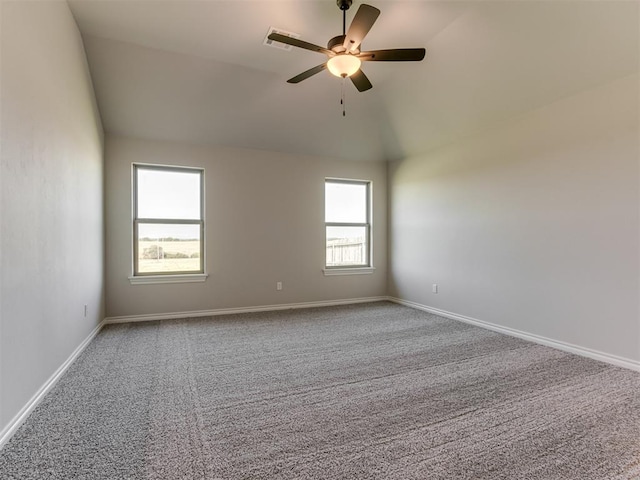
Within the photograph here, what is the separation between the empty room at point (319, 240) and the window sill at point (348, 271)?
0.04m

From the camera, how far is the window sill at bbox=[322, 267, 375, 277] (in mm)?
5332

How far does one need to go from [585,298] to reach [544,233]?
0.73m

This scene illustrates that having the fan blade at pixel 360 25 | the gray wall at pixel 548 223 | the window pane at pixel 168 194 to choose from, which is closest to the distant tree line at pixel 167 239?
the window pane at pixel 168 194

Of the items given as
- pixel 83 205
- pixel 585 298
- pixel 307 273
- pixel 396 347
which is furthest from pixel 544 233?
pixel 83 205

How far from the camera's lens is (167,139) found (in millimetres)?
4371

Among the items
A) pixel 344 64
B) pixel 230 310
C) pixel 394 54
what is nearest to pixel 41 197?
pixel 344 64

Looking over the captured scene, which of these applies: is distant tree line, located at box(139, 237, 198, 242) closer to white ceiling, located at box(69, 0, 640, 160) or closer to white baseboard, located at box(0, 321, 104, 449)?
white ceiling, located at box(69, 0, 640, 160)

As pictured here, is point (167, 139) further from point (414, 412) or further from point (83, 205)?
point (414, 412)

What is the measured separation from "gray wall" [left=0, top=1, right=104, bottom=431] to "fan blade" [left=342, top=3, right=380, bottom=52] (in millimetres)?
2024

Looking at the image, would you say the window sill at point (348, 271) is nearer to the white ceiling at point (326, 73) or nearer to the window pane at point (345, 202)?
the window pane at point (345, 202)

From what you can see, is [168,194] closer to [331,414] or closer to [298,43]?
[298,43]

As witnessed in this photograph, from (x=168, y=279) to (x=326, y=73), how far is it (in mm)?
3423

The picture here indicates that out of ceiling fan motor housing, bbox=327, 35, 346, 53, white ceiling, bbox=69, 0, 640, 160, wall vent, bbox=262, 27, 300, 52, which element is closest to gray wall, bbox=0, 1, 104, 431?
white ceiling, bbox=69, 0, 640, 160

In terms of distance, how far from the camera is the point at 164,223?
448 centimetres
